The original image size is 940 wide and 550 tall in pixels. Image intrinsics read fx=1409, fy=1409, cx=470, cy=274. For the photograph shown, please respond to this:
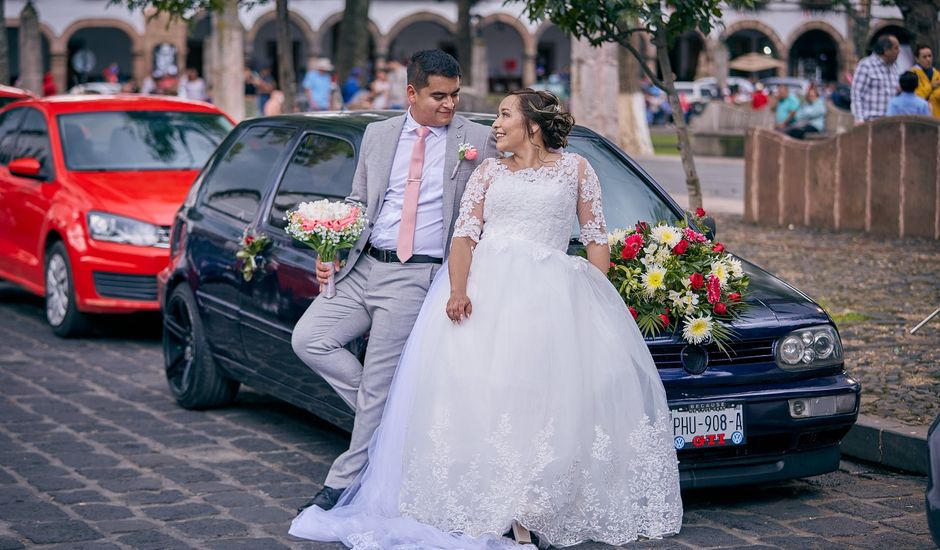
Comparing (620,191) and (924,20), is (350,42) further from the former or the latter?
(620,191)

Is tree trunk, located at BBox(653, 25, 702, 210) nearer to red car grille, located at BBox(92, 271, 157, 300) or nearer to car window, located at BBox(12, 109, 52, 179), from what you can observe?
red car grille, located at BBox(92, 271, 157, 300)

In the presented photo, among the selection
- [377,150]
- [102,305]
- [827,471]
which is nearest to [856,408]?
[827,471]

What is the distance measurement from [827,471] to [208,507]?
2.61 m

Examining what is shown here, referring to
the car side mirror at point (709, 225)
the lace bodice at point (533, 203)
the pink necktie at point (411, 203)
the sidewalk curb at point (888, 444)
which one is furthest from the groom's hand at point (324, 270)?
the sidewalk curb at point (888, 444)

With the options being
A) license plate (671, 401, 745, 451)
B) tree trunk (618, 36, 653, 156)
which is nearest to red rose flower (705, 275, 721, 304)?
license plate (671, 401, 745, 451)

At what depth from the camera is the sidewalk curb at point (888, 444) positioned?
642 centimetres

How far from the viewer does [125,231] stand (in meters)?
10.1

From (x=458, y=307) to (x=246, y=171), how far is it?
2.85 m

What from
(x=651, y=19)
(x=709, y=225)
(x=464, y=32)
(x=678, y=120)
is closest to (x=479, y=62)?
(x=464, y=32)

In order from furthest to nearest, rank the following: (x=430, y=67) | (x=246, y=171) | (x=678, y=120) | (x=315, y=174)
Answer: (x=678, y=120), (x=246, y=171), (x=315, y=174), (x=430, y=67)

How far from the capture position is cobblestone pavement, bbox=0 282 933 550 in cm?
546

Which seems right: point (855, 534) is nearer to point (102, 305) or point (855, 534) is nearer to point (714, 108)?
point (102, 305)

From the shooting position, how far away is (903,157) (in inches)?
571

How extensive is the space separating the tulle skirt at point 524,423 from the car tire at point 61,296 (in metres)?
5.47
